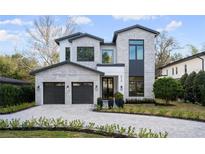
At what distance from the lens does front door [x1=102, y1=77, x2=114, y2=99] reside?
21766mm

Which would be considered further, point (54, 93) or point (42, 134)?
point (54, 93)

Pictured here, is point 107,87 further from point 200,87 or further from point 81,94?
point 200,87

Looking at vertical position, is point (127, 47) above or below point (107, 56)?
→ above

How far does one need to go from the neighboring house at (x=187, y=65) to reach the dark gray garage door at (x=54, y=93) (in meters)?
10.9

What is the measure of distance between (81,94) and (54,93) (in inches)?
80.1

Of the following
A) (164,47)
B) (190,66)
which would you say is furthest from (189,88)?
(164,47)

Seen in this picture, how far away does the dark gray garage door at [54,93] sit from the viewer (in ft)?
63.7

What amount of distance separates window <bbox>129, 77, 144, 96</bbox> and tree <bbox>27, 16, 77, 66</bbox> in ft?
28.0

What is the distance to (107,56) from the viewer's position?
71.2 ft

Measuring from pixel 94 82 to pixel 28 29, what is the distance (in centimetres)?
1097
